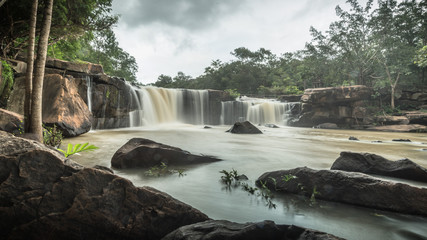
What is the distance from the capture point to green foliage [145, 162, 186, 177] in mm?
Answer: 3491

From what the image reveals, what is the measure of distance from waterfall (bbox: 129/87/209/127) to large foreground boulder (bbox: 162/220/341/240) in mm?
15471

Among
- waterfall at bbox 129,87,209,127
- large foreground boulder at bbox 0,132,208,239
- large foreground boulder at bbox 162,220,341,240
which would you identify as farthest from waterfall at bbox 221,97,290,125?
large foreground boulder at bbox 162,220,341,240

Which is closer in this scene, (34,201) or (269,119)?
(34,201)

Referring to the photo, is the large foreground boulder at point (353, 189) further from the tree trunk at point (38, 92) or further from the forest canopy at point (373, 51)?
the forest canopy at point (373, 51)

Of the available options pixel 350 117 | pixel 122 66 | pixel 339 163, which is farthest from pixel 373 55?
pixel 122 66

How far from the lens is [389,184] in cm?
232

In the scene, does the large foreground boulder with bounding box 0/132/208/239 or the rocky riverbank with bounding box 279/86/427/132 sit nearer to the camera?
the large foreground boulder with bounding box 0/132/208/239

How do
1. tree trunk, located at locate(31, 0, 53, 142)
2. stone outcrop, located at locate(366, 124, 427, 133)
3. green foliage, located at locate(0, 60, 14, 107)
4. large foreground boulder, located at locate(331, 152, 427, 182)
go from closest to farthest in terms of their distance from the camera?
large foreground boulder, located at locate(331, 152, 427, 182) → tree trunk, located at locate(31, 0, 53, 142) → green foliage, located at locate(0, 60, 14, 107) → stone outcrop, located at locate(366, 124, 427, 133)

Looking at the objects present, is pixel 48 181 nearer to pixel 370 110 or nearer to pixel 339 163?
pixel 339 163

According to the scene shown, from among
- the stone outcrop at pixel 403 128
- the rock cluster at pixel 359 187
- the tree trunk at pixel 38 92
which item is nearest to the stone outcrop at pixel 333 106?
the stone outcrop at pixel 403 128

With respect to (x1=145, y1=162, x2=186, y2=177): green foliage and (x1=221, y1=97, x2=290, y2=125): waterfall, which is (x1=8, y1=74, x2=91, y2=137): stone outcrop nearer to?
(x1=145, y1=162, x2=186, y2=177): green foliage

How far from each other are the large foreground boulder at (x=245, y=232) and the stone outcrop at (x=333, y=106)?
2293cm

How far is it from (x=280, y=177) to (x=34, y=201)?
2.72 metres

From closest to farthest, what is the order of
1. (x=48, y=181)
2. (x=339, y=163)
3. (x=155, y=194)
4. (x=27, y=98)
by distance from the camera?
(x=48, y=181) < (x=155, y=194) < (x=339, y=163) < (x=27, y=98)
